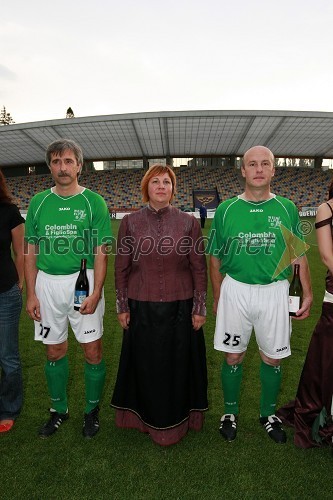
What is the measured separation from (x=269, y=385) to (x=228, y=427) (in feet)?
1.59

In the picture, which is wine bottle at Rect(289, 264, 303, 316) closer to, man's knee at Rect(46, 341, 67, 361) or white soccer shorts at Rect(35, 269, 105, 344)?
white soccer shorts at Rect(35, 269, 105, 344)

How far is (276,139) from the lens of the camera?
3578 centimetres

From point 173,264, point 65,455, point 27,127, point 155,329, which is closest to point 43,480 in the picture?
point 65,455

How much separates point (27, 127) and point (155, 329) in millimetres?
33296

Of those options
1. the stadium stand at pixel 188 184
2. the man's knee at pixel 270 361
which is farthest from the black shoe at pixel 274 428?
the stadium stand at pixel 188 184

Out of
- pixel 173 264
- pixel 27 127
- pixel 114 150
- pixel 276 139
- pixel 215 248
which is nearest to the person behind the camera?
pixel 173 264

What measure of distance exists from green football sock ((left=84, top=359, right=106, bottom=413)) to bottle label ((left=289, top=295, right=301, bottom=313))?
1.61m

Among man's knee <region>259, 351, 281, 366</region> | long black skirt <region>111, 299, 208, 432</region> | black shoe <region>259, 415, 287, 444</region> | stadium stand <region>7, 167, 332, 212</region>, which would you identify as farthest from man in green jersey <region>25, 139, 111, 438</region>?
stadium stand <region>7, 167, 332, 212</region>

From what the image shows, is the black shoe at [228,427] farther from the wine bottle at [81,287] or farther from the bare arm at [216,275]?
the wine bottle at [81,287]

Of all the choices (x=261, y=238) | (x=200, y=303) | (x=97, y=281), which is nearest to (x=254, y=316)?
(x=200, y=303)

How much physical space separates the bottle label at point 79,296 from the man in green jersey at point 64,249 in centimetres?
3

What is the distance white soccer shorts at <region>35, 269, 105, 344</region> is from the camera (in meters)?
2.94

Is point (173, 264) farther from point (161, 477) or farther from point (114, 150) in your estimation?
point (114, 150)

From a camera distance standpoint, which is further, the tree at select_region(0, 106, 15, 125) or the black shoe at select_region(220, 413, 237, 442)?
the tree at select_region(0, 106, 15, 125)
